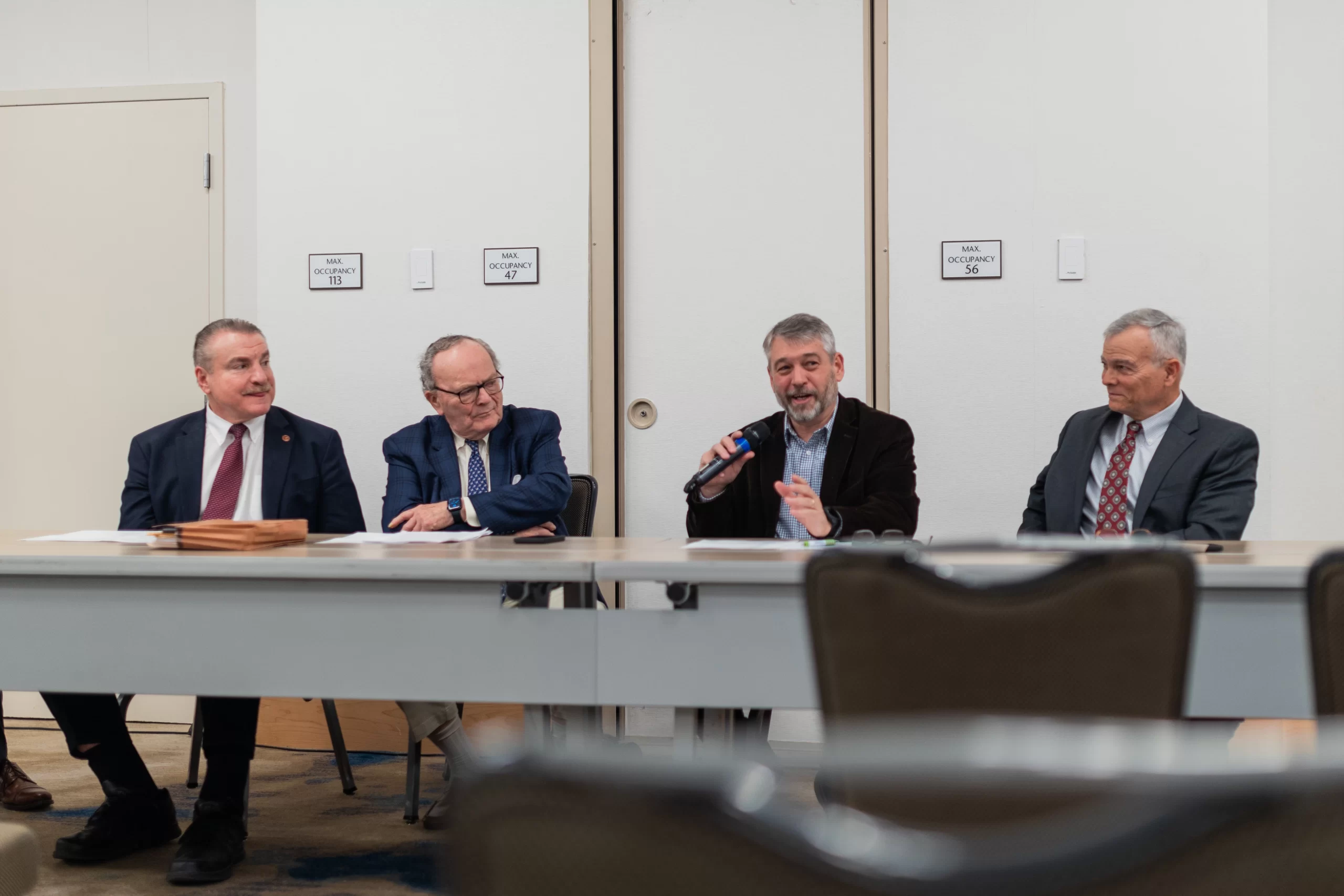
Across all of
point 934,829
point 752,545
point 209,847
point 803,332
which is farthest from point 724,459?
point 934,829

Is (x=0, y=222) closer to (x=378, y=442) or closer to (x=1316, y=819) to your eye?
(x=378, y=442)

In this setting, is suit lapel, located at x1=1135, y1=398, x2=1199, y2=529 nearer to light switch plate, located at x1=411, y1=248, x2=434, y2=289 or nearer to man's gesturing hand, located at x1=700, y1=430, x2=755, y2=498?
man's gesturing hand, located at x1=700, y1=430, x2=755, y2=498

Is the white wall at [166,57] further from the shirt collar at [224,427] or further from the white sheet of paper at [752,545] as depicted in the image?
the white sheet of paper at [752,545]

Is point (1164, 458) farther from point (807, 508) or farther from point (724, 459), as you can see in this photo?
point (724, 459)

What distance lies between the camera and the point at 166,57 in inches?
175

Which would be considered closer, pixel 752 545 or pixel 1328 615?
pixel 1328 615

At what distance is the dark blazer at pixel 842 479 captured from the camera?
3139 mm

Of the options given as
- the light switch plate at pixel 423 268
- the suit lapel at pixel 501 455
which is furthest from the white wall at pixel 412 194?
the suit lapel at pixel 501 455

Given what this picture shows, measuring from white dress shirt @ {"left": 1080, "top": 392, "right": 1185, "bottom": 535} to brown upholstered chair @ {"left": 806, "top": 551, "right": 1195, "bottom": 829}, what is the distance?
2032 millimetres

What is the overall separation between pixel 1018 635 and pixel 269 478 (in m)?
2.50

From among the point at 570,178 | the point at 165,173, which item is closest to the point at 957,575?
the point at 570,178

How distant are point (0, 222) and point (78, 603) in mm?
2992

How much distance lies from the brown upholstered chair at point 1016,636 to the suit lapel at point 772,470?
2.07m

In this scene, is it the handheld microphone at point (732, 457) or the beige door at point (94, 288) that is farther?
the beige door at point (94, 288)
